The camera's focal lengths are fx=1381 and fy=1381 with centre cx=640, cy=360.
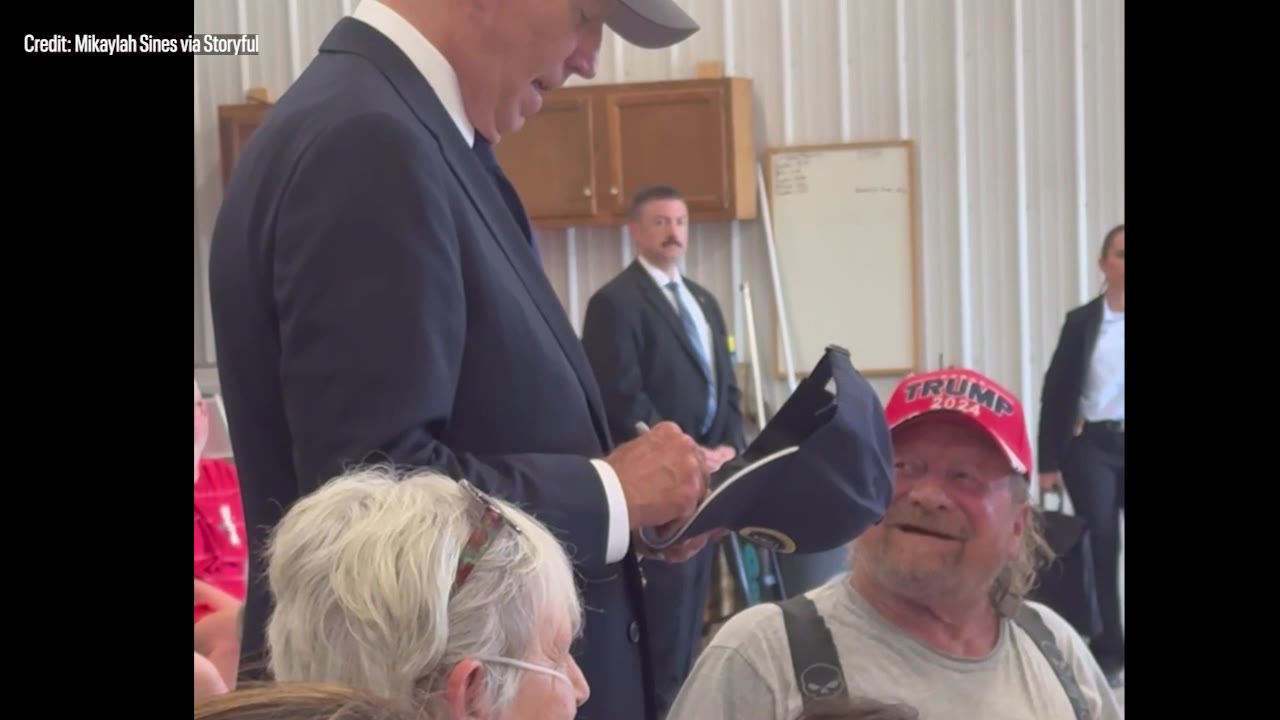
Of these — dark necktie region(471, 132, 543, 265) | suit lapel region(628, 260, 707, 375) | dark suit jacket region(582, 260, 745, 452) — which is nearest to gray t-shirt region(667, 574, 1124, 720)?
dark necktie region(471, 132, 543, 265)

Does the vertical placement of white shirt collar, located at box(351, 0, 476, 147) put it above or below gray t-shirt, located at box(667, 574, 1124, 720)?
above

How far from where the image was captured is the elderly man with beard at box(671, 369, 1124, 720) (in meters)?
1.55

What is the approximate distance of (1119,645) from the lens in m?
3.92

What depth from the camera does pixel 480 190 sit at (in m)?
1.25

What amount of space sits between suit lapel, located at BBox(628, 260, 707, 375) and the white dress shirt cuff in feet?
10.3

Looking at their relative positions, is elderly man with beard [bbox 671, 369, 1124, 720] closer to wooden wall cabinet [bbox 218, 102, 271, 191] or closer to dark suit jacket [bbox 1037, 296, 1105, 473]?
dark suit jacket [bbox 1037, 296, 1105, 473]

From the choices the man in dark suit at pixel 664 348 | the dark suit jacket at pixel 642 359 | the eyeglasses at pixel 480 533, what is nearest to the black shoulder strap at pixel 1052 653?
the eyeglasses at pixel 480 533

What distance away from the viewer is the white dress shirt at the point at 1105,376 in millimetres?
4254

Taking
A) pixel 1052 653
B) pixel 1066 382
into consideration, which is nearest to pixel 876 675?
pixel 1052 653

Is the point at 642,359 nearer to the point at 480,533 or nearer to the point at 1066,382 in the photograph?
the point at 1066,382

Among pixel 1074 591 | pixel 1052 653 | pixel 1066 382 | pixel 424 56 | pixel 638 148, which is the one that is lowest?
pixel 1074 591

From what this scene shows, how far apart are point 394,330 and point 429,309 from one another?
0.04 meters
